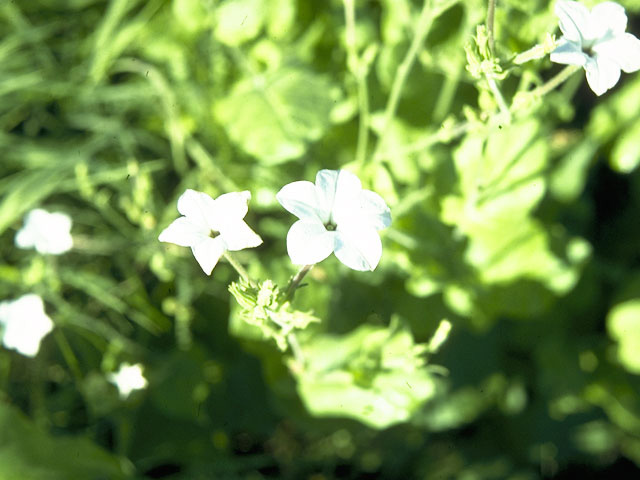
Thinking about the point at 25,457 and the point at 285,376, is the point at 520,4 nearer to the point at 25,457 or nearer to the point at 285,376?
the point at 285,376

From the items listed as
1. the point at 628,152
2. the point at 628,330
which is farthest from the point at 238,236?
the point at 628,330

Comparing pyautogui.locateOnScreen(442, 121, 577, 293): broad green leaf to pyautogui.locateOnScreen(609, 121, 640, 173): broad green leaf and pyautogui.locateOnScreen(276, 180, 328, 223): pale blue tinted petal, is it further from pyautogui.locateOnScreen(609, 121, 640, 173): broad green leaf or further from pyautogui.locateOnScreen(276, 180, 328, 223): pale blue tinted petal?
pyautogui.locateOnScreen(276, 180, 328, 223): pale blue tinted petal

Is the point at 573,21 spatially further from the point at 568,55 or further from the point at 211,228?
the point at 211,228

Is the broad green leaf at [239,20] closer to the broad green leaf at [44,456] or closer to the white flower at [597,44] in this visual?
the white flower at [597,44]

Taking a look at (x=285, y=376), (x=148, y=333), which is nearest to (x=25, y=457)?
(x=148, y=333)

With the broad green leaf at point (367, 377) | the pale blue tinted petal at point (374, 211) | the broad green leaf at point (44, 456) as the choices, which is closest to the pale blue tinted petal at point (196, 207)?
the pale blue tinted petal at point (374, 211)

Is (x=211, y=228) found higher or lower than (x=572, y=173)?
lower

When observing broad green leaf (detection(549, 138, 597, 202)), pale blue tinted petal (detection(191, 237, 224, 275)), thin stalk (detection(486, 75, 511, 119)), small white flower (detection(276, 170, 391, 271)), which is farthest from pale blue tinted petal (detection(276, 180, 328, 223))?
broad green leaf (detection(549, 138, 597, 202))
